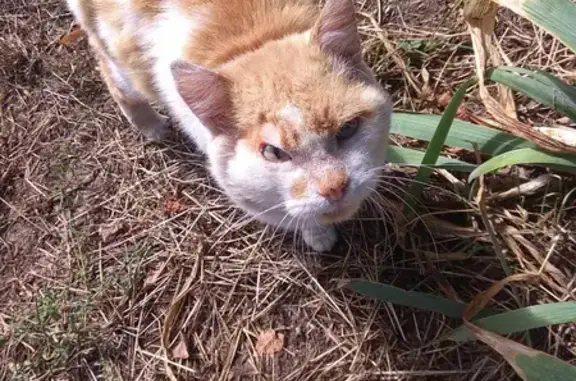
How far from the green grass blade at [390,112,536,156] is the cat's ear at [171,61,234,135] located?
2.02ft

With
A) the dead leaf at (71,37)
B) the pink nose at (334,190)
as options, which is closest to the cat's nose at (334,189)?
the pink nose at (334,190)

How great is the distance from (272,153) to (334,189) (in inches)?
7.2

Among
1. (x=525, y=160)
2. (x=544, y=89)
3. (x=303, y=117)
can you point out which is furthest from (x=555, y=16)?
(x=303, y=117)

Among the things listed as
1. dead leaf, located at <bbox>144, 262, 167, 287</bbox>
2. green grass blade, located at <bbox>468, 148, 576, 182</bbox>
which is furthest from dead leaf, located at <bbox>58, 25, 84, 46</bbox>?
green grass blade, located at <bbox>468, 148, 576, 182</bbox>

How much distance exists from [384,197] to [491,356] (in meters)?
0.61

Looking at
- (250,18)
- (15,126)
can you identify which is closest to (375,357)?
(250,18)

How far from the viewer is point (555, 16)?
1.65 meters

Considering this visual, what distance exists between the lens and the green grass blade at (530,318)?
153 cm

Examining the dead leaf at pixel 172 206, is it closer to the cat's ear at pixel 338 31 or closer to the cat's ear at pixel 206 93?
the cat's ear at pixel 206 93

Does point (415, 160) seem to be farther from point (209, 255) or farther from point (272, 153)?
Answer: point (209, 255)

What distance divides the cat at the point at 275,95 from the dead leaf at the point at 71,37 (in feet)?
2.77

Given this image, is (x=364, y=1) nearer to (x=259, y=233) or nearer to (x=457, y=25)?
(x=457, y=25)

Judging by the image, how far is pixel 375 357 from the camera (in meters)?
2.06

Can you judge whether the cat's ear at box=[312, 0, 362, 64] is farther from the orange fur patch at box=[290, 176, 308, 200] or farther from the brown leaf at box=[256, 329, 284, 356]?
the brown leaf at box=[256, 329, 284, 356]
